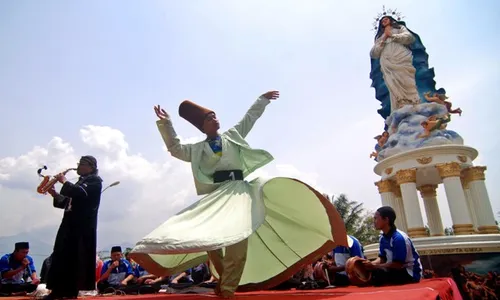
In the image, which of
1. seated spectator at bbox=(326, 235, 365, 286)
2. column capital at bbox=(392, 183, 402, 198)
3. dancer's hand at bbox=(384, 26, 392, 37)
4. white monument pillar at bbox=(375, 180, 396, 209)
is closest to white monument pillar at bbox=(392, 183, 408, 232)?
column capital at bbox=(392, 183, 402, 198)

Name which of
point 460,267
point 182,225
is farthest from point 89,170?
point 460,267

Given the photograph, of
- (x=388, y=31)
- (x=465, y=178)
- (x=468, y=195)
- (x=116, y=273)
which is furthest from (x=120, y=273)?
(x=388, y=31)

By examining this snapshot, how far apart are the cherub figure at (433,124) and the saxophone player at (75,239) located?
12.1 metres

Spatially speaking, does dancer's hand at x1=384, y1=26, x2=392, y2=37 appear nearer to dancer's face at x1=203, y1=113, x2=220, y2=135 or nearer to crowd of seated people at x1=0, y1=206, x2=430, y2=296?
crowd of seated people at x1=0, y1=206, x2=430, y2=296

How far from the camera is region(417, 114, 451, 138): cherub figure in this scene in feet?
42.4

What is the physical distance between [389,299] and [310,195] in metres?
1.65

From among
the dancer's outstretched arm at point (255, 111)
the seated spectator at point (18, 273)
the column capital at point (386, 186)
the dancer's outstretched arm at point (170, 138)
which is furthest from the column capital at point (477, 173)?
the seated spectator at point (18, 273)

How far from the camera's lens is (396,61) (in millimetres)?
15008

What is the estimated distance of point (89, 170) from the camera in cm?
394

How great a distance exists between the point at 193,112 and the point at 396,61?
43.6 ft

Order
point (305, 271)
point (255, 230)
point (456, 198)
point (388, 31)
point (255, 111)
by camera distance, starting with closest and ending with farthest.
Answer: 1. point (255, 230)
2. point (255, 111)
3. point (305, 271)
4. point (456, 198)
5. point (388, 31)

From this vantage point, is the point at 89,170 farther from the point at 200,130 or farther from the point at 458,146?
the point at 458,146

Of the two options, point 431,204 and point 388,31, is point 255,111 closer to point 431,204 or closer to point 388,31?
point 388,31

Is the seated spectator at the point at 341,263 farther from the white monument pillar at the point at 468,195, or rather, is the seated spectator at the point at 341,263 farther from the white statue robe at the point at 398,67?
the white statue robe at the point at 398,67
